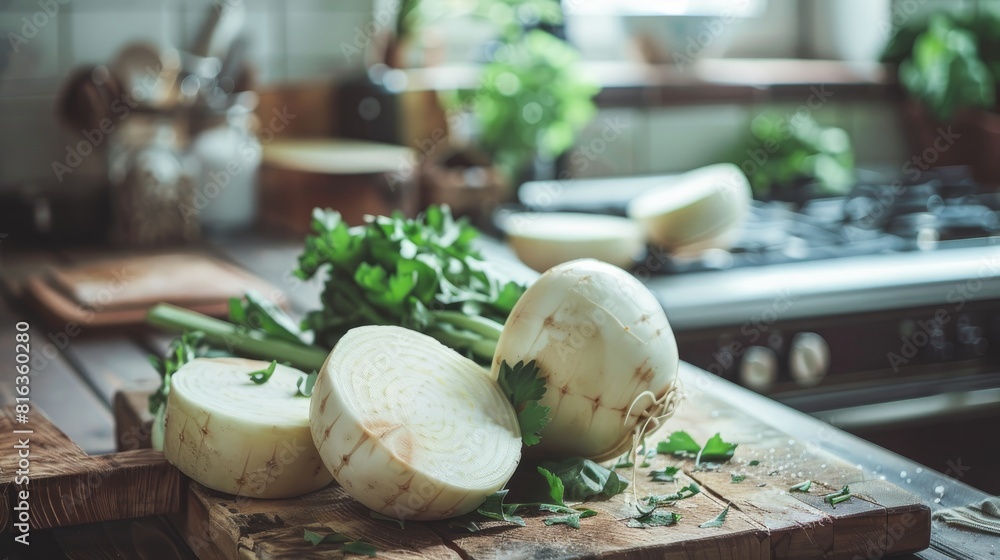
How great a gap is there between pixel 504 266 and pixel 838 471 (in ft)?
1.38

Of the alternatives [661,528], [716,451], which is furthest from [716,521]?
[716,451]

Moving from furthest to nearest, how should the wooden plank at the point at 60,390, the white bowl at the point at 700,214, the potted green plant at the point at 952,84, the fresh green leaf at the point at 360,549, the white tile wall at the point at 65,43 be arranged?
the potted green plant at the point at 952,84 < the white tile wall at the point at 65,43 < the white bowl at the point at 700,214 < the wooden plank at the point at 60,390 < the fresh green leaf at the point at 360,549

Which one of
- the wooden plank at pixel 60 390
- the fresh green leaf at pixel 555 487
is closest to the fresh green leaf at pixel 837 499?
the fresh green leaf at pixel 555 487

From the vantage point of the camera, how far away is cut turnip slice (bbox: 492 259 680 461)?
2.86ft

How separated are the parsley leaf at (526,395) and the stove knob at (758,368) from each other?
2.98ft

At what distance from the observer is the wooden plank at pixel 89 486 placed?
2.87ft

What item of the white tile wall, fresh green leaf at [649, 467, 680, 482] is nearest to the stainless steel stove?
fresh green leaf at [649, 467, 680, 482]

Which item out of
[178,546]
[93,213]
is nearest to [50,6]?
[93,213]

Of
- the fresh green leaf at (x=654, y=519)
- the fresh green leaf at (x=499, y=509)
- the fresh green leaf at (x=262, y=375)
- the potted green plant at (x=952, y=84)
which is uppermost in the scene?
the potted green plant at (x=952, y=84)

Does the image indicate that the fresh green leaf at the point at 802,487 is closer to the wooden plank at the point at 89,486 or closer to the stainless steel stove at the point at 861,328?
the wooden plank at the point at 89,486

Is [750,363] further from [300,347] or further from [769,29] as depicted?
[769,29]

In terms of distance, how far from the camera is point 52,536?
0.96m

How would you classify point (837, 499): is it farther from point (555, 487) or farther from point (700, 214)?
point (700, 214)

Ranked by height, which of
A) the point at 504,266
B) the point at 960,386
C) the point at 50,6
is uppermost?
the point at 50,6
